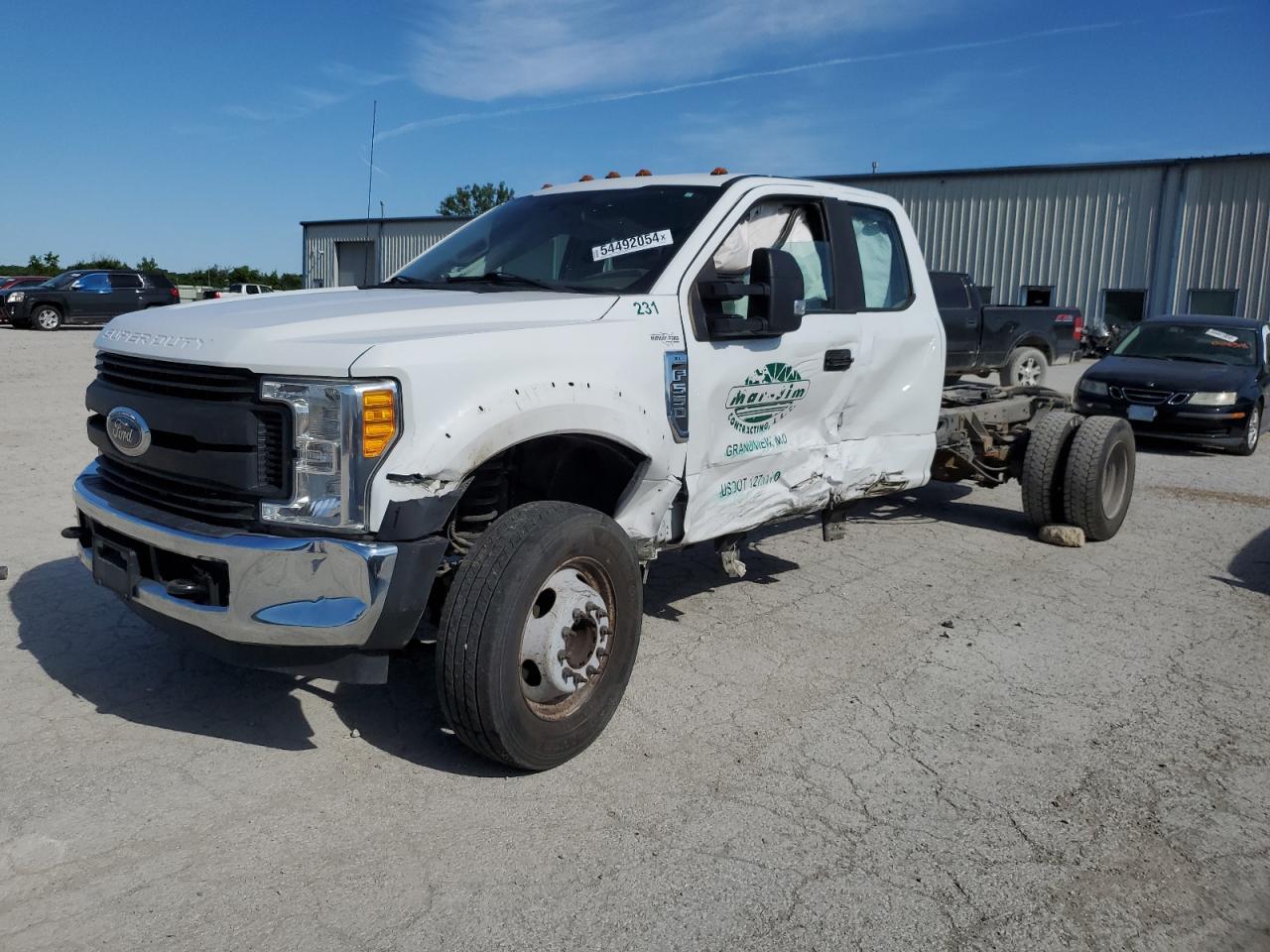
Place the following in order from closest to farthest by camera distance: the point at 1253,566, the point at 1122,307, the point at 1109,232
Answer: the point at 1253,566, the point at 1109,232, the point at 1122,307

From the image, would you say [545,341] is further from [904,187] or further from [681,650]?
[904,187]

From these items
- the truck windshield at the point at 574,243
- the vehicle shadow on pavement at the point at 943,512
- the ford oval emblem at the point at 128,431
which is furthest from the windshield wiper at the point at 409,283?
the vehicle shadow on pavement at the point at 943,512

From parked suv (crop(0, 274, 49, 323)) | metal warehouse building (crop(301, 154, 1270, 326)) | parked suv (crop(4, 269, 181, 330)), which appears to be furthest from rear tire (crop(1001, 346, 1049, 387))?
parked suv (crop(0, 274, 49, 323))

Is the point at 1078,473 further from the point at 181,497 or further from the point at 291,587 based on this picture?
the point at 181,497

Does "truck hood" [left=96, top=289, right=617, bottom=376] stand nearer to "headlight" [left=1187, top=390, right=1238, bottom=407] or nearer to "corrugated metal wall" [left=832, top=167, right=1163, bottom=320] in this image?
"headlight" [left=1187, top=390, right=1238, bottom=407]

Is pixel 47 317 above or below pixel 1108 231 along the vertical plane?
below

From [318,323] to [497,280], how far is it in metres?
1.32

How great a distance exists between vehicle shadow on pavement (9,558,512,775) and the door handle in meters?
2.31

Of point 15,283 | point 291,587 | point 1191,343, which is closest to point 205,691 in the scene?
point 291,587

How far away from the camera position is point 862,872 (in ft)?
10.3

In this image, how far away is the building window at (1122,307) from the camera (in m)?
28.1

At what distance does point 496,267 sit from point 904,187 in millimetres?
28810

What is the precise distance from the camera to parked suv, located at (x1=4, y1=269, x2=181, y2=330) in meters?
25.4

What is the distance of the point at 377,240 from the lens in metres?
39.4
